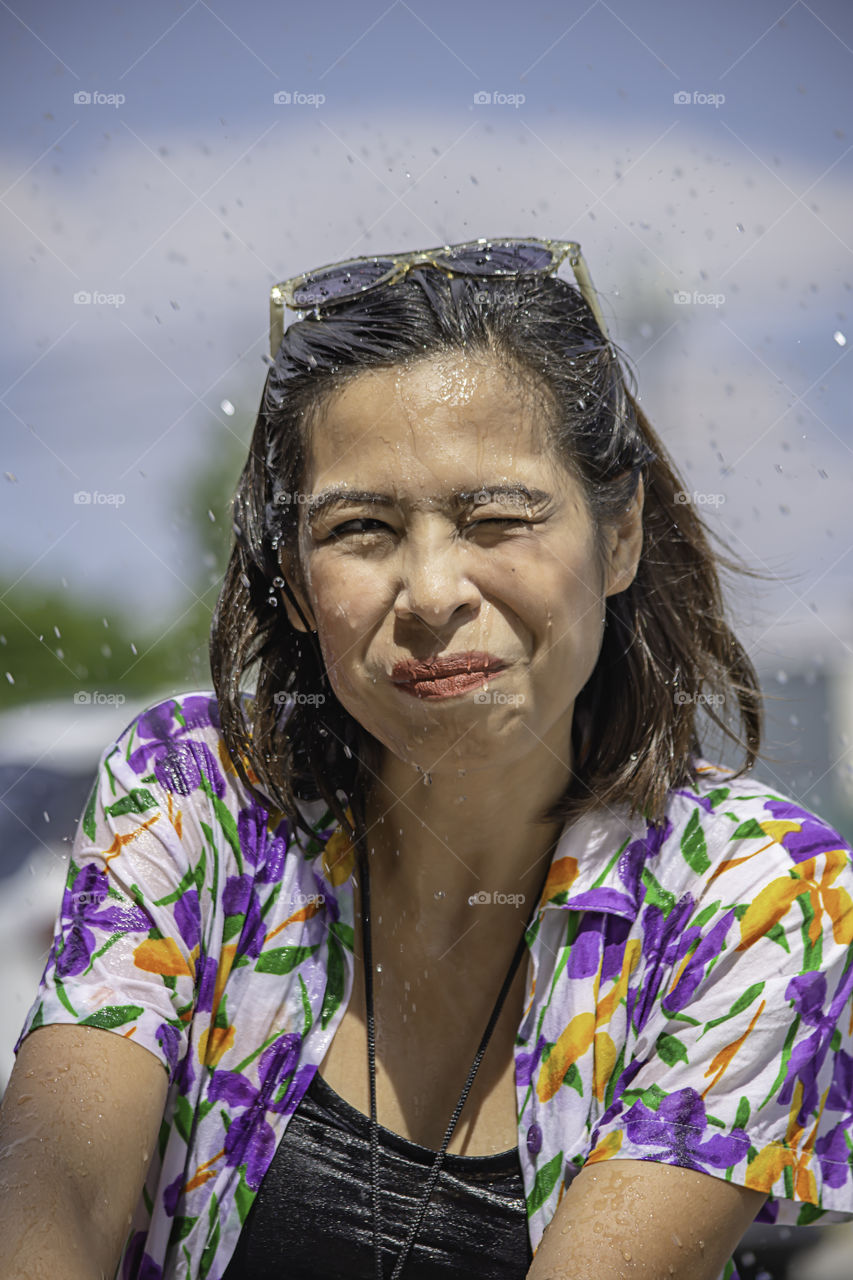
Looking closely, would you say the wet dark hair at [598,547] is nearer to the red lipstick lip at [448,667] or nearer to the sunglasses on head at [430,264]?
the sunglasses on head at [430,264]

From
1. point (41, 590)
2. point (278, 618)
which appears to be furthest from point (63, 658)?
point (278, 618)

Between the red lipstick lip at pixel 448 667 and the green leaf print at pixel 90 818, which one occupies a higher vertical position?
the red lipstick lip at pixel 448 667

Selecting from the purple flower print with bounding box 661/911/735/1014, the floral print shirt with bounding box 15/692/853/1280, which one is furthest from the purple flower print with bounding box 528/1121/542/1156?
the purple flower print with bounding box 661/911/735/1014

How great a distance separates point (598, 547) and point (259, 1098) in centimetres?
103

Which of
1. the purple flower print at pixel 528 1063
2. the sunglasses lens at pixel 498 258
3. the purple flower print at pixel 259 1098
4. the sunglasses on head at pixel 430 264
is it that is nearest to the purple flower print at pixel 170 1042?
the purple flower print at pixel 259 1098

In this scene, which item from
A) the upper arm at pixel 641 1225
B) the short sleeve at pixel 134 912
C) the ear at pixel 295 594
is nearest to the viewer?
the upper arm at pixel 641 1225

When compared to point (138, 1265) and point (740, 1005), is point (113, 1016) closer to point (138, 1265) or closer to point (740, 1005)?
point (138, 1265)

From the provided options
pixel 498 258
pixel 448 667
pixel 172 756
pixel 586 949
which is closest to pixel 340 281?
pixel 498 258

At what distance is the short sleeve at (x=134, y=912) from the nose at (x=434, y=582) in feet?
1.65

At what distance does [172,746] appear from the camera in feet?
7.09

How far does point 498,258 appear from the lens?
2172 millimetres

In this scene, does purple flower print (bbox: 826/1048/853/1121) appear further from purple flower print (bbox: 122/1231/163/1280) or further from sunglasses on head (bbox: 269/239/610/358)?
sunglasses on head (bbox: 269/239/610/358)

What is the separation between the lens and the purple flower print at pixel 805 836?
6.44ft

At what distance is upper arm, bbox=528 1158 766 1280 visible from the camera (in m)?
1.67
